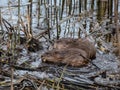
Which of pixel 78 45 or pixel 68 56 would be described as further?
pixel 78 45

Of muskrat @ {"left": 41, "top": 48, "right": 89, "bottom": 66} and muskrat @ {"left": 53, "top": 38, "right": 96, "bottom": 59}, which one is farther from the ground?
muskrat @ {"left": 53, "top": 38, "right": 96, "bottom": 59}

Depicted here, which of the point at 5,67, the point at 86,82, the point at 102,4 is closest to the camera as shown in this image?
the point at 86,82

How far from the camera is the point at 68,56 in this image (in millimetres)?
4660

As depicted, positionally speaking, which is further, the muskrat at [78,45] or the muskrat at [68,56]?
the muskrat at [78,45]

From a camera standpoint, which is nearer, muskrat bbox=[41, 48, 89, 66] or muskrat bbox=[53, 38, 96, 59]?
muskrat bbox=[41, 48, 89, 66]

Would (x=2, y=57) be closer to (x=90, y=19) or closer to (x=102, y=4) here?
(x=90, y=19)

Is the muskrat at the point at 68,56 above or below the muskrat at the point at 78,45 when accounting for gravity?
below

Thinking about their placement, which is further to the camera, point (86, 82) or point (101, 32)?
point (101, 32)

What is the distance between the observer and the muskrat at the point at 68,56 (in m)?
4.61

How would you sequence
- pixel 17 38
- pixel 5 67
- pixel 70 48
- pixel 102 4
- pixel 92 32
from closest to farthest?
pixel 5 67 < pixel 70 48 < pixel 17 38 < pixel 92 32 < pixel 102 4

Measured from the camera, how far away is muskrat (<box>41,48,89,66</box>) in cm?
461

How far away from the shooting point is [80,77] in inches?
159

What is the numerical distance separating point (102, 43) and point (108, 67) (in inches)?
41.6

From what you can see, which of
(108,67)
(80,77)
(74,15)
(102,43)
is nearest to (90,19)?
(74,15)
